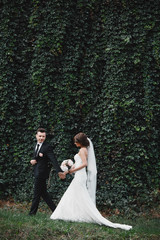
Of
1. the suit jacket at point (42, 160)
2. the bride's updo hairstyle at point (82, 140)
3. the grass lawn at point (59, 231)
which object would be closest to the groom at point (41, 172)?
the suit jacket at point (42, 160)

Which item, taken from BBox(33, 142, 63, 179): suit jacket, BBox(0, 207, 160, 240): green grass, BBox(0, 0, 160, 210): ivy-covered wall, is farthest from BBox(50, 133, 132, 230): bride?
BBox(0, 0, 160, 210): ivy-covered wall

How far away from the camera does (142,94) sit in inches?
308

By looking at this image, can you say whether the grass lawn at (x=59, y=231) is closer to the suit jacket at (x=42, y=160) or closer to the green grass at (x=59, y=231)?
the green grass at (x=59, y=231)

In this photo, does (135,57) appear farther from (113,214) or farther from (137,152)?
(113,214)

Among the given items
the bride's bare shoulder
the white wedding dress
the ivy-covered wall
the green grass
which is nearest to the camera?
the green grass

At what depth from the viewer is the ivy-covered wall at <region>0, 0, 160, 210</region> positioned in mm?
7578

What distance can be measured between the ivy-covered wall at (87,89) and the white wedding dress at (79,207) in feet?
7.19

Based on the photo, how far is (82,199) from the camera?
5.37m

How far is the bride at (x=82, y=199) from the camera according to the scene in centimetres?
521

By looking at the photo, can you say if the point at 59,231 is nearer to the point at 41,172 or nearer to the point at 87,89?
the point at 41,172

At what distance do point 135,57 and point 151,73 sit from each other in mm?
724

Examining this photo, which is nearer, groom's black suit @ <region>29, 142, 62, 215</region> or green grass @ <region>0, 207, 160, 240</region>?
green grass @ <region>0, 207, 160, 240</region>

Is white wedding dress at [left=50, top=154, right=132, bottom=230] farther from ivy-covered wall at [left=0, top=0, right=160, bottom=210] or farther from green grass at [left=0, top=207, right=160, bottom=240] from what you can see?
ivy-covered wall at [left=0, top=0, right=160, bottom=210]

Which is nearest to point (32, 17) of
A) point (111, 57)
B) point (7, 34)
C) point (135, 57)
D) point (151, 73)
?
point (7, 34)
